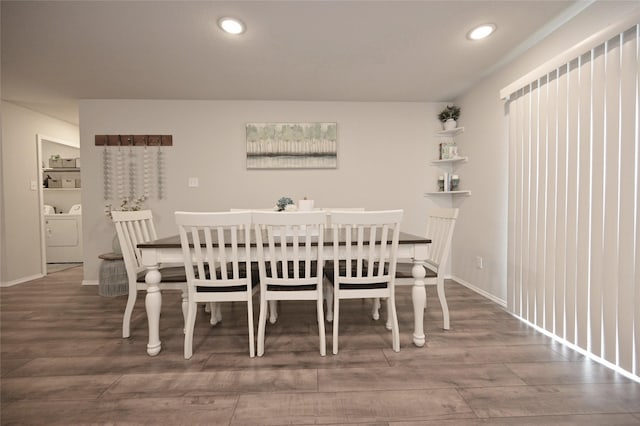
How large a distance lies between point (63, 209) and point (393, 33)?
21.4ft

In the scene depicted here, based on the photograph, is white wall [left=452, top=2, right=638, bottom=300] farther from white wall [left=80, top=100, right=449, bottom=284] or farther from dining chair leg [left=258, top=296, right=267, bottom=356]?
dining chair leg [left=258, top=296, right=267, bottom=356]

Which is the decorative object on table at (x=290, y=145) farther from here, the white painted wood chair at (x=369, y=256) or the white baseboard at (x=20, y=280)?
the white baseboard at (x=20, y=280)

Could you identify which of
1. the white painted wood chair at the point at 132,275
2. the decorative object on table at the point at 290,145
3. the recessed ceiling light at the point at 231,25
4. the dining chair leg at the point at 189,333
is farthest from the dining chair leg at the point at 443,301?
the recessed ceiling light at the point at 231,25

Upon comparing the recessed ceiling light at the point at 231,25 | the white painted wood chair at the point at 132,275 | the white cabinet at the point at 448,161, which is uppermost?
the recessed ceiling light at the point at 231,25

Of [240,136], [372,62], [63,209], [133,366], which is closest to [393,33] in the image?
[372,62]

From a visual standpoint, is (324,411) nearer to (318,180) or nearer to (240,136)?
(318,180)

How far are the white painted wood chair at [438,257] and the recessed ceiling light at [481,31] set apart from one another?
1.34 m

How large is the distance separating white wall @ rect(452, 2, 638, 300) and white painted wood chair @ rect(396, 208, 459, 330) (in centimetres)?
72

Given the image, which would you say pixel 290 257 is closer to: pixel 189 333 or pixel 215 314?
pixel 189 333

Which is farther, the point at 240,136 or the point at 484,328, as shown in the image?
the point at 240,136

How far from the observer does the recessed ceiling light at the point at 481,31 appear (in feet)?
6.56

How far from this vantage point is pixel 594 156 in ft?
5.47

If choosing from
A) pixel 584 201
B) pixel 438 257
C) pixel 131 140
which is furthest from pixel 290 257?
pixel 131 140

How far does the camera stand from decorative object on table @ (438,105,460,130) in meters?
3.38
